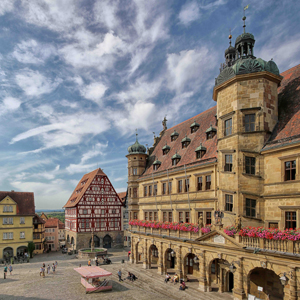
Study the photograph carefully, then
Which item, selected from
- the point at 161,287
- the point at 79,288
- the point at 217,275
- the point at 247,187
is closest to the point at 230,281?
the point at 217,275

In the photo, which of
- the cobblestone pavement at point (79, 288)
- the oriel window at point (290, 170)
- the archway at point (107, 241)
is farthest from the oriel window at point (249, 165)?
the archway at point (107, 241)

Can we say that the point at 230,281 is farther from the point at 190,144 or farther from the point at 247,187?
the point at 190,144

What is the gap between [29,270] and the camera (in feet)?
132

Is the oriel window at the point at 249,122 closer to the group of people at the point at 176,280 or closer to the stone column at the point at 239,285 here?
the stone column at the point at 239,285

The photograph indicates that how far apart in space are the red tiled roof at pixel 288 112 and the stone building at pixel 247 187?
0.08m

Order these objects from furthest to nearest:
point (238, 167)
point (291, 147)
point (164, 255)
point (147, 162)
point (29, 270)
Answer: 1. point (147, 162)
2. point (29, 270)
3. point (164, 255)
4. point (238, 167)
5. point (291, 147)

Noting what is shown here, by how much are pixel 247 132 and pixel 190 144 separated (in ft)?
42.4

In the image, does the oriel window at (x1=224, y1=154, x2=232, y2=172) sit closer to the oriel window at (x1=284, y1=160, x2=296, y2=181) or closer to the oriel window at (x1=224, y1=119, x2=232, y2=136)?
the oriel window at (x1=224, y1=119, x2=232, y2=136)

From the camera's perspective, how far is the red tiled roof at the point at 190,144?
3142 centimetres

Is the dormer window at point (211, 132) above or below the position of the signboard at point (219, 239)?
above

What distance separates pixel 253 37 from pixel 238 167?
1194 cm

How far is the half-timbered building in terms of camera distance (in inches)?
2298

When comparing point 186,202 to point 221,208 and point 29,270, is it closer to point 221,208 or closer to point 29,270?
point 221,208

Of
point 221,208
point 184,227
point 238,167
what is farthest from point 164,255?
point 238,167
